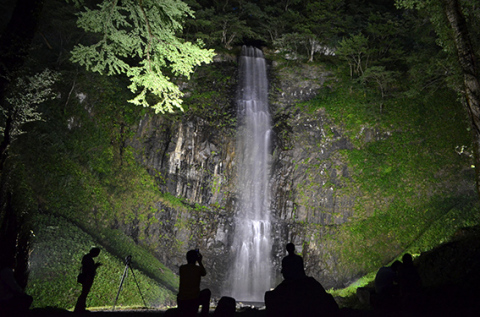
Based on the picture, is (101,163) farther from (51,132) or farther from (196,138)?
(196,138)

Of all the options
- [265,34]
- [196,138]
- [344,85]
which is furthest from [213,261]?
[265,34]

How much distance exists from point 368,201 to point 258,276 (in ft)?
24.5

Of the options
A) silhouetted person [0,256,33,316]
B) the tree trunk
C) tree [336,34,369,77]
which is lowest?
silhouetted person [0,256,33,316]

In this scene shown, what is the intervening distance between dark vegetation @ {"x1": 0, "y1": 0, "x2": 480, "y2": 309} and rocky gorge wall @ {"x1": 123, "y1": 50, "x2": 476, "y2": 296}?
0.40 meters

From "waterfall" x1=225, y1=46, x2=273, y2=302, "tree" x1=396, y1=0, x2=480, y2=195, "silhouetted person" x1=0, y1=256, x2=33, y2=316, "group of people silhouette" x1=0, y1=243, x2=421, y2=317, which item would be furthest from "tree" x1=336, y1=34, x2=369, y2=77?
"silhouetted person" x1=0, y1=256, x2=33, y2=316

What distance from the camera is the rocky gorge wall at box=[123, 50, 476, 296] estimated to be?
14523 millimetres

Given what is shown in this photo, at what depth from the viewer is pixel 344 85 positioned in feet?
60.5

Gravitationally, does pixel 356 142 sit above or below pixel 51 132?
above

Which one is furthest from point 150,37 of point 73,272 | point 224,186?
point 224,186

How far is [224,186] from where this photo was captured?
16.3 metres

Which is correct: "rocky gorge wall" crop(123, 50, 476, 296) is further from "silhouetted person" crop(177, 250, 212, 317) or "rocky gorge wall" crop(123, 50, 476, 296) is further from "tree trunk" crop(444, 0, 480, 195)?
"silhouetted person" crop(177, 250, 212, 317)

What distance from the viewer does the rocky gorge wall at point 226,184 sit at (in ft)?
47.6

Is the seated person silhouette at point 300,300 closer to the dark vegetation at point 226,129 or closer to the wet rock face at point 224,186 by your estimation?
the dark vegetation at point 226,129

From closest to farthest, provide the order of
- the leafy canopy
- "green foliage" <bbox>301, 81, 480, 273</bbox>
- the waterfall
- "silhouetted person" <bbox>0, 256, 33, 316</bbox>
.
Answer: "silhouetted person" <bbox>0, 256, 33, 316</bbox> → the leafy canopy → "green foliage" <bbox>301, 81, 480, 273</bbox> → the waterfall
